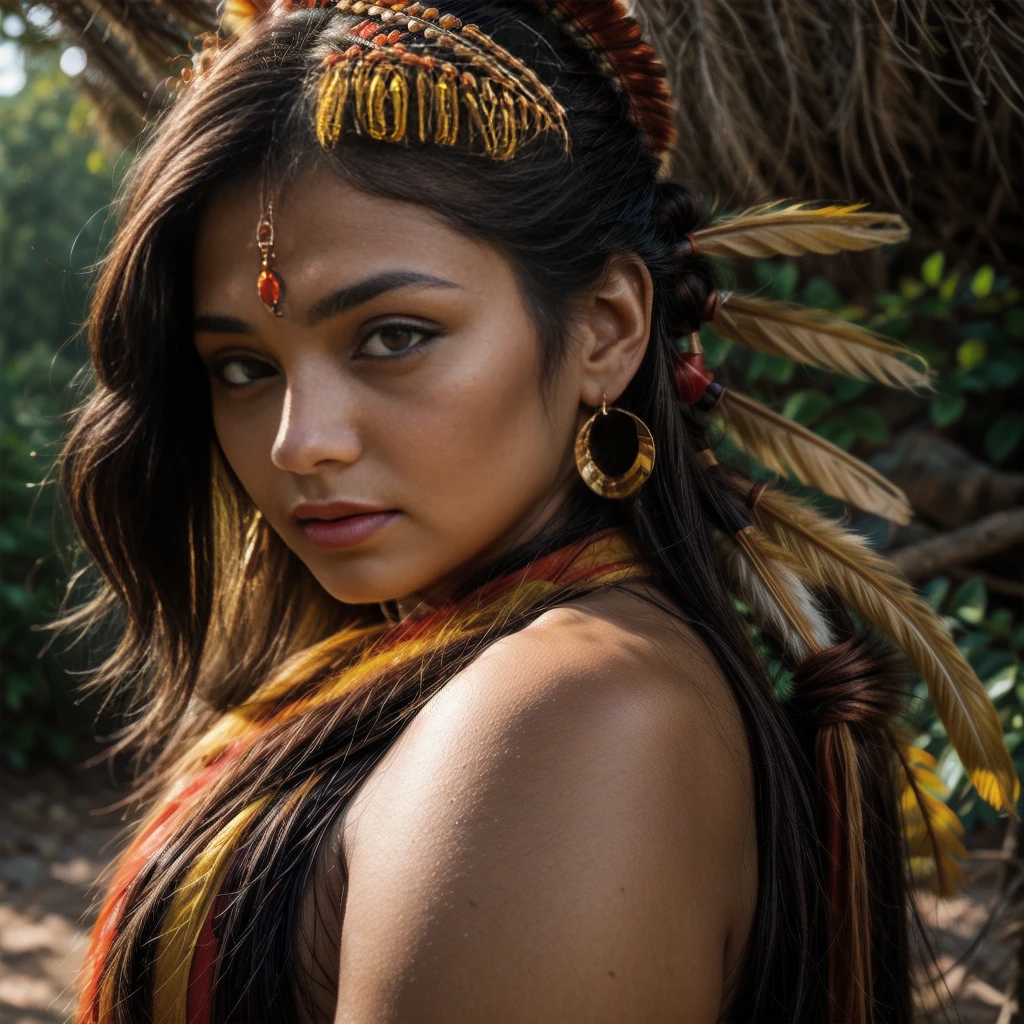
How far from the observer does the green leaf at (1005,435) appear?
2.65m

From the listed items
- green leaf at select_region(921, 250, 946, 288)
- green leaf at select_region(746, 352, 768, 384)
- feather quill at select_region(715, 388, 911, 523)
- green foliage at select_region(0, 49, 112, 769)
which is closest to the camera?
feather quill at select_region(715, 388, 911, 523)

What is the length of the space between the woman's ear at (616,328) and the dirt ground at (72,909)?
1290mm

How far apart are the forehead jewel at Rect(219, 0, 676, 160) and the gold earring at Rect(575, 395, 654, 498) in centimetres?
39

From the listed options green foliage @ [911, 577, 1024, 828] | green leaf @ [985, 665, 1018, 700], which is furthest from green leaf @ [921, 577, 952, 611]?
green leaf @ [985, 665, 1018, 700]

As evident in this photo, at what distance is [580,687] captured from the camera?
1.19 metres

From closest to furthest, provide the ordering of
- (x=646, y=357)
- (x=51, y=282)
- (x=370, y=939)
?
1. (x=370, y=939)
2. (x=646, y=357)
3. (x=51, y=282)

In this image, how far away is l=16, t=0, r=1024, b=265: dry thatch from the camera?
6.48ft

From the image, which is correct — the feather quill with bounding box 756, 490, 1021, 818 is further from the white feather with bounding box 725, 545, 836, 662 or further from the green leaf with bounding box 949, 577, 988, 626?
the green leaf with bounding box 949, 577, 988, 626

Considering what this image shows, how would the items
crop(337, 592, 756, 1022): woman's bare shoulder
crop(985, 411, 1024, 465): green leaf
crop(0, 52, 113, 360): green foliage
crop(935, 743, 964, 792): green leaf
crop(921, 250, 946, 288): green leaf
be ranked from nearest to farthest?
1. crop(337, 592, 756, 1022): woman's bare shoulder
2. crop(935, 743, 964, 792): green leaf
3. crop(921, 250, 946, 288): green leaf
4. crop(985, 411, 1024, 465): green leaf
5. crop(0, 52, 113, 360): green foliage

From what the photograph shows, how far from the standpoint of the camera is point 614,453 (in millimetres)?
1594

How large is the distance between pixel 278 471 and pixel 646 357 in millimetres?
556

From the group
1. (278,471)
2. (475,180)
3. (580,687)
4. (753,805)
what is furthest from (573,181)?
(753,805)

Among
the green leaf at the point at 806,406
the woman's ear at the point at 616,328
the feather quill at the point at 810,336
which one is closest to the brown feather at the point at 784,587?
the woman's ear at the point at 616,328

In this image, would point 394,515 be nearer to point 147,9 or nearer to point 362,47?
point 362,47
